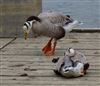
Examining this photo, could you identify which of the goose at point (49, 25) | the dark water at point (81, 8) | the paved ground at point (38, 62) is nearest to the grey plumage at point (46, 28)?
the goose at point (49, 25)

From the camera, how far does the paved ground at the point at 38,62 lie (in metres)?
4.74

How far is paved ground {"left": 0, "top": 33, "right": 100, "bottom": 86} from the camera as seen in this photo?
4.74m

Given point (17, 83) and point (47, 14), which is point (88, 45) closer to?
point (47, 14)

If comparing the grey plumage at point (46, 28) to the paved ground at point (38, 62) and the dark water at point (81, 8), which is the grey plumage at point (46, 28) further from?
the dark water at point (81, 8)

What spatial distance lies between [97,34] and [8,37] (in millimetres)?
1552

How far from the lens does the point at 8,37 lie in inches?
317

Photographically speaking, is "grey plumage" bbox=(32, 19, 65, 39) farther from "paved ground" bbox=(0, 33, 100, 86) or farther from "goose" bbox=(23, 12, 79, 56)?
"paved ground" bbox=(0, 33, 100, 86)

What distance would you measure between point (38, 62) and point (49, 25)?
2.05ft

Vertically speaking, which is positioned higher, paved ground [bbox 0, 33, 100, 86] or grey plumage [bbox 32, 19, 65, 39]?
grey plumage [bbox 32, 19, 65, 39]

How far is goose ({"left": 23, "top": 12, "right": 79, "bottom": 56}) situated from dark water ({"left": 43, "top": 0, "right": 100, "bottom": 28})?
297 cm

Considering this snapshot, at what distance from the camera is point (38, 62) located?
5754 millimetres

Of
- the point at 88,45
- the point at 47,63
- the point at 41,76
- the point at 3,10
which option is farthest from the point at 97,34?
the point at 41,76

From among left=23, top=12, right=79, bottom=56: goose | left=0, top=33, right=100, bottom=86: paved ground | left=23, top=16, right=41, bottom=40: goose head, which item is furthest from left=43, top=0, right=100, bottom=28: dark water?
left=23, top=16, right=41, bottom=40: goose head

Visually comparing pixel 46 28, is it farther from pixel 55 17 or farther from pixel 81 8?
pixel 81 8
